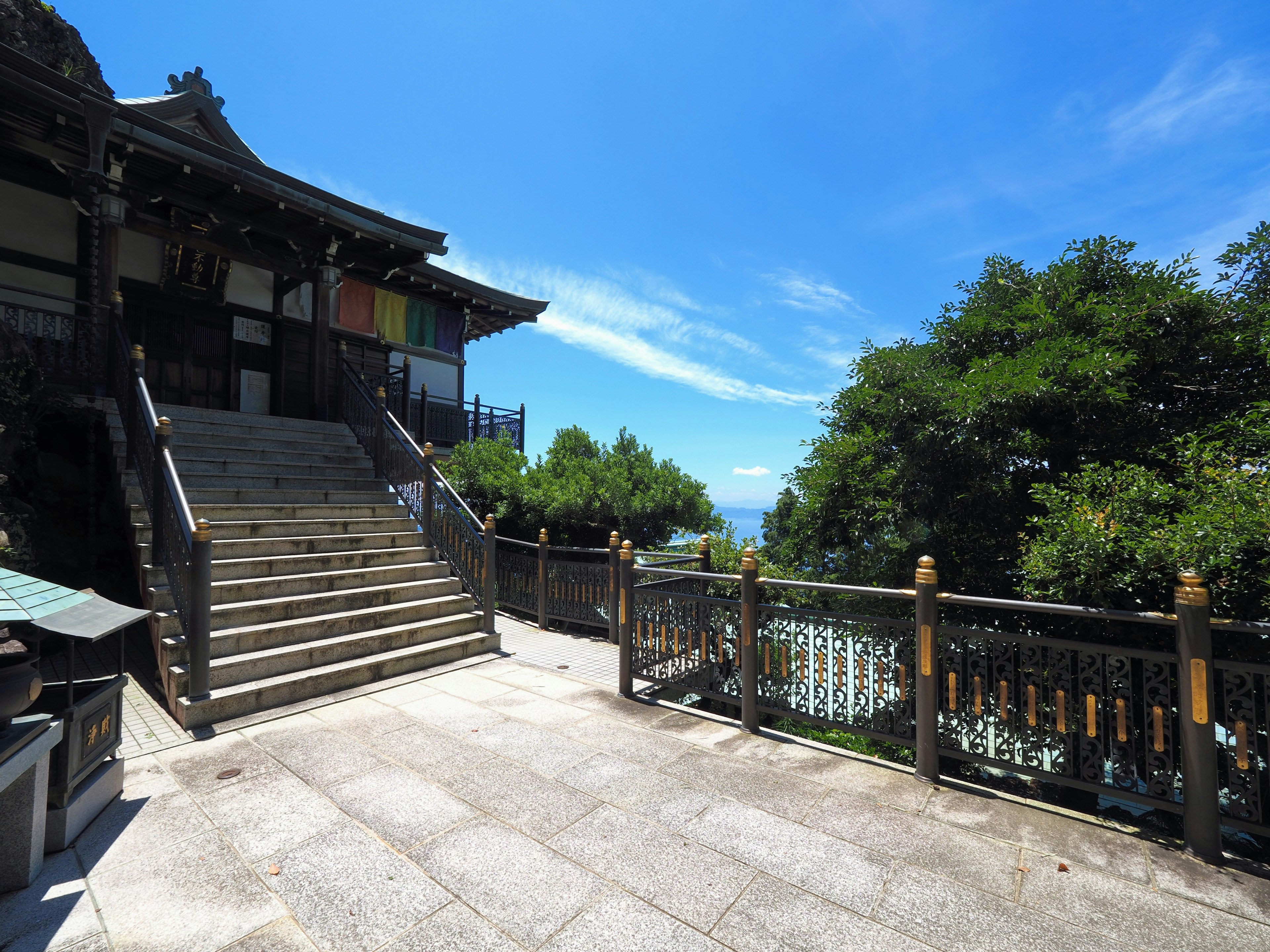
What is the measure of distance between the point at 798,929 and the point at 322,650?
5142mm

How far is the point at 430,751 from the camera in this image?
14.7 ft

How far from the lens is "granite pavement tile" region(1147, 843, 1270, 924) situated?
2.78 metres

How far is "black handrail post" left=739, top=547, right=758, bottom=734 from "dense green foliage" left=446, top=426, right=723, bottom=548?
6.73 metres

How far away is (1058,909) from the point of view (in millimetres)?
2742

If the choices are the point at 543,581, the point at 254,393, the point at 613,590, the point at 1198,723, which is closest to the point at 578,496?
the point at 543,581

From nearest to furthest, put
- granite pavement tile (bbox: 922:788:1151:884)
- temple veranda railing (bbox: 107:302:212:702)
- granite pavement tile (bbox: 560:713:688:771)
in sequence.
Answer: granite pavement tile (bbox: 922:788:1151:884), granite pavement tile (bbox: 560:713:688:771), temple veranda railing (bbox: 107:302:212:702)

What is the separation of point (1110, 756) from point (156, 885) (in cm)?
530

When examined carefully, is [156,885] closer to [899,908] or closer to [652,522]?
[899,908]

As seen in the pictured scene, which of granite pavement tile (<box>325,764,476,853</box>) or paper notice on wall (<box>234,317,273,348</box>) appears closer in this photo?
granite pavement tile (<box>325,764,476,853</box>)

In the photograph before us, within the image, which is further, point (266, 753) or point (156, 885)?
point (266, 753)

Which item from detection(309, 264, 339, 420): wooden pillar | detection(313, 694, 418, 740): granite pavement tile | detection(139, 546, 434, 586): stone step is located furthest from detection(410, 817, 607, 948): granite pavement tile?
detection(309, 264, 339, 420): wooden pillar

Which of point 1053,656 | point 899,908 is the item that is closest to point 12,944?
point 899,908

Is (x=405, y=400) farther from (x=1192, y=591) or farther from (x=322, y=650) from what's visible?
(x=1192, y=591)

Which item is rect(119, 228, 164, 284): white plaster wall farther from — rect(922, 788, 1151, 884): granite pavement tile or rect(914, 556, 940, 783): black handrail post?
rect(922, 788, 1151, 884): granite pavement tile
